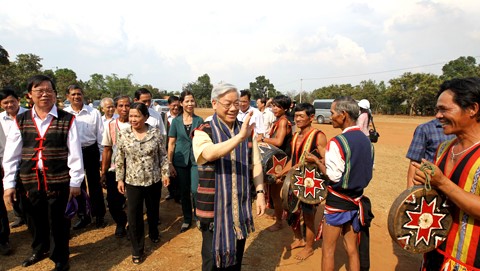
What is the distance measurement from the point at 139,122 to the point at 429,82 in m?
36.3

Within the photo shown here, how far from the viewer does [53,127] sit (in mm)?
2832

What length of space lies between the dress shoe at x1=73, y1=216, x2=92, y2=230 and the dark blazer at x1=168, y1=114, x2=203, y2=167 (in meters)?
1.62

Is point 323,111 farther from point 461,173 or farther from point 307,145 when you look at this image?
point 461,173

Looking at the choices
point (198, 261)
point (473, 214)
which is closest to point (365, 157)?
point (473, 214)

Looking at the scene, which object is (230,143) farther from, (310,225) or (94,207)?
(94,207)

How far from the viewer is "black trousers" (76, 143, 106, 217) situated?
4.13m

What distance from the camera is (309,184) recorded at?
3.07 meters

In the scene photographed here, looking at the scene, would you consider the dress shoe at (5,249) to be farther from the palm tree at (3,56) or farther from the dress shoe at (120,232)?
the palm tree at (3,56)

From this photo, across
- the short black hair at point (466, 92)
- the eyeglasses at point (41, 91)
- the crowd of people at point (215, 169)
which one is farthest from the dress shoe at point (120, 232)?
the short black hair at point (466, 92)

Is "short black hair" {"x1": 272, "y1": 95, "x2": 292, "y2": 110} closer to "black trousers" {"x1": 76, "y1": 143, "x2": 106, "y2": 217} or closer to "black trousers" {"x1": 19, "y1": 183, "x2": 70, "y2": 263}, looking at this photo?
"black trousers" {"x1": 76, "y1": 143, "x2": 106, "y2": 217}

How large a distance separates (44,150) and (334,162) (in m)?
2.84

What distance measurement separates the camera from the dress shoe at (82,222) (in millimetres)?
4148

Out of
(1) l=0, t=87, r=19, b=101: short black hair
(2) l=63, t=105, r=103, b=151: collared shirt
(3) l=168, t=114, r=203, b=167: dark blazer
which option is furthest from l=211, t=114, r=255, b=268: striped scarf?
(1) l=0, t=87, r=19, b=101: short black hair

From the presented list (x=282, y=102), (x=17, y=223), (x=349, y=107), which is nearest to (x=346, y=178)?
(x=349, y=107)
